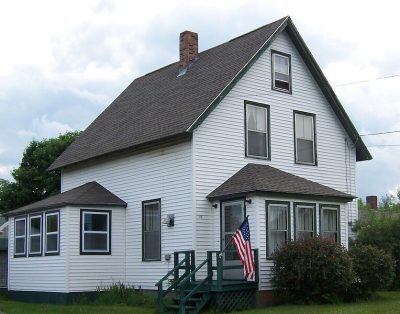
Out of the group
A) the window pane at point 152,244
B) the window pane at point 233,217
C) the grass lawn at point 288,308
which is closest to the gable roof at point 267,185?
the window pane at point 233,217

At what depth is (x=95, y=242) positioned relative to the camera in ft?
78.2

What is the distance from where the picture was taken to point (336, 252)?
19547 mm

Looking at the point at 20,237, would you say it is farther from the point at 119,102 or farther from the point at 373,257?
the point at 373,257

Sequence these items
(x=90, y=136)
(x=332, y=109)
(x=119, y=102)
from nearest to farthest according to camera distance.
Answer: (x=332, y=109), (x=90, y=136), (x=119, y=102)

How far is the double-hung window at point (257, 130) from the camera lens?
23.5m

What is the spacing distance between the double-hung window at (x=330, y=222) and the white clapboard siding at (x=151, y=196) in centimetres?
437

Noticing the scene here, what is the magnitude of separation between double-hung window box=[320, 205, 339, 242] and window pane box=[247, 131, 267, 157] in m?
2.81

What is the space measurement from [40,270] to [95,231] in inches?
102

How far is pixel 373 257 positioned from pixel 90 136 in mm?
12769

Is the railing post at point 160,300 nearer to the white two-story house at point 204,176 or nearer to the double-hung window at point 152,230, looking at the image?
the white two-story house at point 204,176

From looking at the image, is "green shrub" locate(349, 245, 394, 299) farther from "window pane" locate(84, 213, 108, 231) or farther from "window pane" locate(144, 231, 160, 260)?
"window pane" locate(84, 213, 108, 231)

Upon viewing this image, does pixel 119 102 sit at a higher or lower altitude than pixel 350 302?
higher

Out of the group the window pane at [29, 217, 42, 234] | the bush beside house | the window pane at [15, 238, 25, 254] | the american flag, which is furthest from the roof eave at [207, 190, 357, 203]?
the window pane at [15, 238, 25, 254]

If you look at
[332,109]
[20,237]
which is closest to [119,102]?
[20,237]
